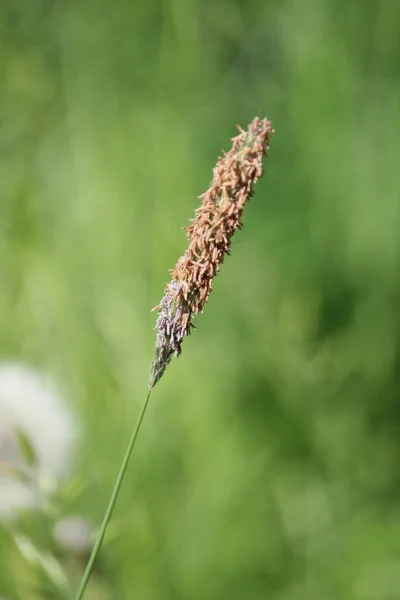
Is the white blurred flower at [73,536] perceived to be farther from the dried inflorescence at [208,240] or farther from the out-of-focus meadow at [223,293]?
the dried inflorescence at [208,240]

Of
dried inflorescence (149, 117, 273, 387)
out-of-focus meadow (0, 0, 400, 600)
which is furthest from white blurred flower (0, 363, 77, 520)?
dried inflorescence (149, 117, 273, 387)

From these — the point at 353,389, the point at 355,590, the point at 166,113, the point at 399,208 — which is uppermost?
the point at 166,113

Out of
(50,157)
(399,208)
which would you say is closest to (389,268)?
(399,208)

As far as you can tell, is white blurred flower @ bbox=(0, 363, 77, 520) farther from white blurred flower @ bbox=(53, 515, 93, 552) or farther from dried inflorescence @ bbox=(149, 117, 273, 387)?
dried inflorescence @ bbox=(149, 117, 273, 387)

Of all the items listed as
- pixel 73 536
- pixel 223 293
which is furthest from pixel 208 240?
pixel 223 293

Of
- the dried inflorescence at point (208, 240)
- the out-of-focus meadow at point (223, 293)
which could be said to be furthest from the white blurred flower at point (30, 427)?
the dried inflorescence at point (208, 240)

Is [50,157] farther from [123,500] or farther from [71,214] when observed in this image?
[123,500]
